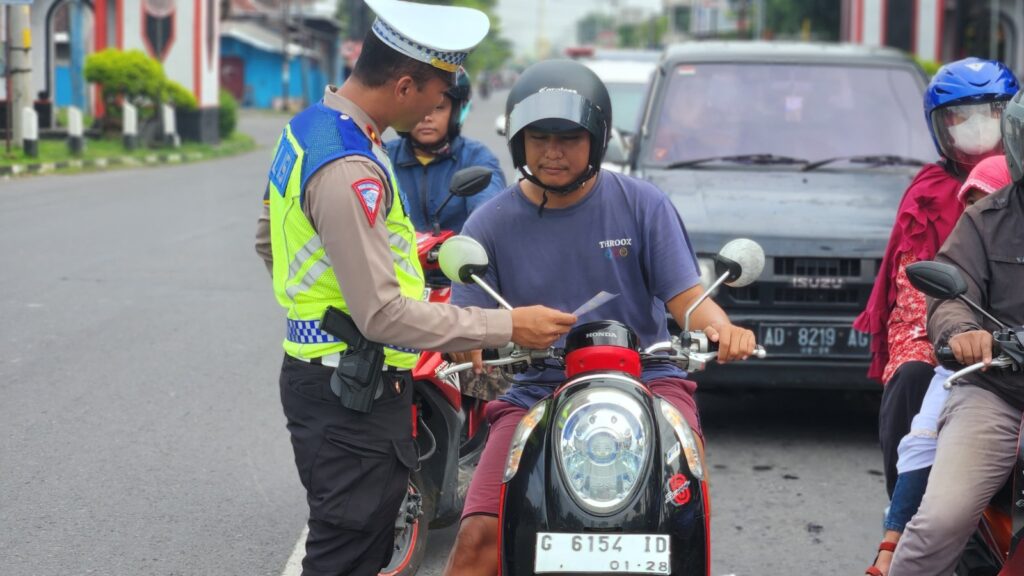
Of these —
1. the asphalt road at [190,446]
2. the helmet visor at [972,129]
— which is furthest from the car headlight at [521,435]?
the helmet visor at [972,129]

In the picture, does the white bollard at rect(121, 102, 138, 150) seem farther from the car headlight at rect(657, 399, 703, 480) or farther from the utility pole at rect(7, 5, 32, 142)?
the car headlight at rect(657, 399, 703, 480)

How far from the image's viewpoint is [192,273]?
12.0 meters

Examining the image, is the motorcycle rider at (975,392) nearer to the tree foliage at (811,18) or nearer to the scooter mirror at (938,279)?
the scooter mirror at (938,279)

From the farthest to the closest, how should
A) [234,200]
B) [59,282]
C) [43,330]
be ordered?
[234,200]
[59,282]
[43,330]

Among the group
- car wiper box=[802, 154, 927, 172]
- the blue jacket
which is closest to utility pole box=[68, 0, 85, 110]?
car wiper box=[802, 154, 927, 172]

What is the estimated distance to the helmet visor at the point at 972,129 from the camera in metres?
4.80

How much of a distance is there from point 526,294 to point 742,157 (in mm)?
4149

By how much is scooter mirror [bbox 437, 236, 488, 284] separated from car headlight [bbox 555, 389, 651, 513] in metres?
0.47

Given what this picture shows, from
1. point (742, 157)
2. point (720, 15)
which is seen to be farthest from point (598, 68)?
point (720, 15)

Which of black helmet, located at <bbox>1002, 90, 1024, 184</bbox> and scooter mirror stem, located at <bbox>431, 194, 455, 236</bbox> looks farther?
scooter mirror stem, located at <bbox>431, 194, 455, 236</bbox>

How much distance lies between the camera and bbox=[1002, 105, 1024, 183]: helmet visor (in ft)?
12.9

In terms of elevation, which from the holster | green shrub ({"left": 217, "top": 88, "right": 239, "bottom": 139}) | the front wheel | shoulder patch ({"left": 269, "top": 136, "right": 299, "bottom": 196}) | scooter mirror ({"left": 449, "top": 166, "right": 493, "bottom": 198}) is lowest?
green shrub ({"left": 217, "top": 88, "right": 239, "bottom": 139})

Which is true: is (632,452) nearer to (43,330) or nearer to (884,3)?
(43,330)

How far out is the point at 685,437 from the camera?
11.0 feet
